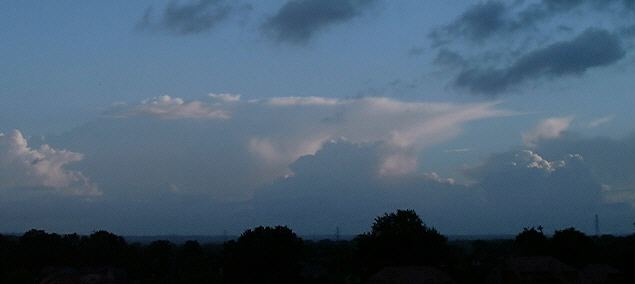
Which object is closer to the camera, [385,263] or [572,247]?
[385,263]

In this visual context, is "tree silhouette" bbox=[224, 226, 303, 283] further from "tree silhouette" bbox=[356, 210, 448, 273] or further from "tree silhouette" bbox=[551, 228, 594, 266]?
"tree silhouette" bbox=[551, 228, 594, 266]

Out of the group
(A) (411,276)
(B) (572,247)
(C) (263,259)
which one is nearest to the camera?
(A) (411,276)

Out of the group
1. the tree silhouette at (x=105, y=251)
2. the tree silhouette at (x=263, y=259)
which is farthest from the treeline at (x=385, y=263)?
the tree silhouette at (x=105, y=251)

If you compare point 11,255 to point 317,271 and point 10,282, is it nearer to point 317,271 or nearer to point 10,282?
point 10,282

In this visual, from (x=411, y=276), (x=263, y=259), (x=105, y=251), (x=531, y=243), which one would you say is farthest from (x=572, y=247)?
(x=105, y=251)

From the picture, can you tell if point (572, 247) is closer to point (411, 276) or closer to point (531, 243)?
point (531, 243)

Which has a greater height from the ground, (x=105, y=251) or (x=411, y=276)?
(x=105, y=251)

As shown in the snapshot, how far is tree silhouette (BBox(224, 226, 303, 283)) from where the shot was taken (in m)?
80.1

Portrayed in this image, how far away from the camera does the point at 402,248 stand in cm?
8519

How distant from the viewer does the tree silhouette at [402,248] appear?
84625 millimetres

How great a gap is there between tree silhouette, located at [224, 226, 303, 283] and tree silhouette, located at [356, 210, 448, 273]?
7911 mm

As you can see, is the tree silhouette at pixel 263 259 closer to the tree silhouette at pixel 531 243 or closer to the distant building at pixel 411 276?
the distant building at pixel 411 276

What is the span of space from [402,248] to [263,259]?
15.2 meters

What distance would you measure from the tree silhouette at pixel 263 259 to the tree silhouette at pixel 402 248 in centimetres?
791
